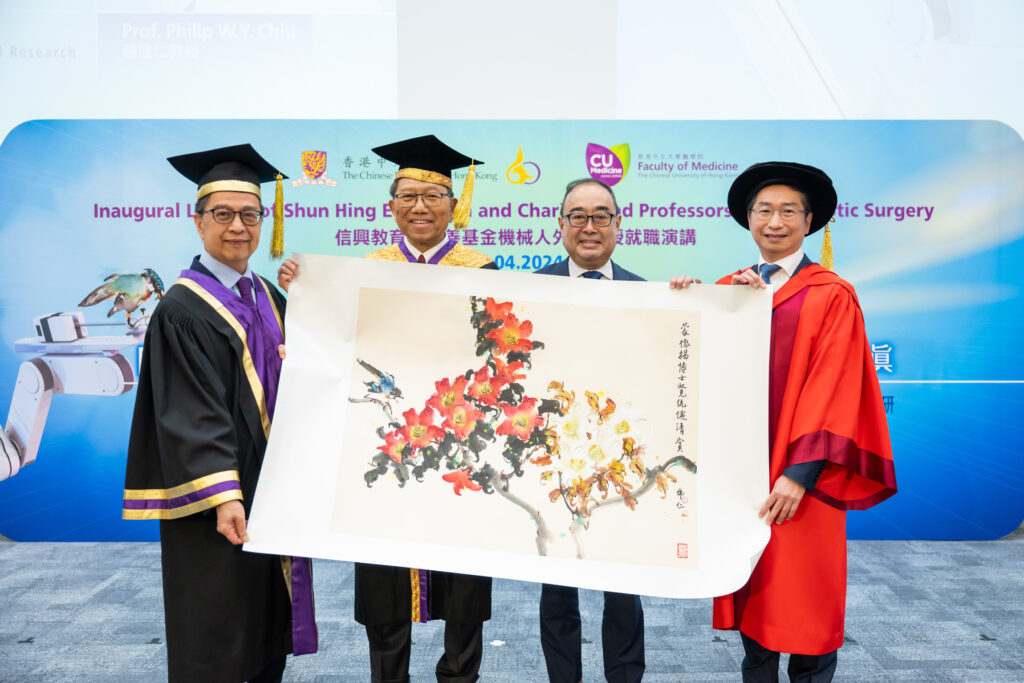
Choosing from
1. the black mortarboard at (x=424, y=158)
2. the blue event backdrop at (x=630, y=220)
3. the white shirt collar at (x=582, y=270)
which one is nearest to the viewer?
the black mortarboard at (x=424, y=158)

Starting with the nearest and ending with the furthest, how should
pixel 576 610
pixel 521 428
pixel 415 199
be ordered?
pixel 521 428 → pixel 415 199 → pixel 576 610

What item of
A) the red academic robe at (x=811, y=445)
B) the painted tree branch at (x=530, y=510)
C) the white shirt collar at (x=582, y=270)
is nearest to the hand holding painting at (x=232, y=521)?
the painted tree branch at (x=530, y=510)

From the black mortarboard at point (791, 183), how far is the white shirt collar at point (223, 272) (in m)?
1.37

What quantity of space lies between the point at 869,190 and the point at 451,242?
3.00 meters

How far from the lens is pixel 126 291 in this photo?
3848 millimetres

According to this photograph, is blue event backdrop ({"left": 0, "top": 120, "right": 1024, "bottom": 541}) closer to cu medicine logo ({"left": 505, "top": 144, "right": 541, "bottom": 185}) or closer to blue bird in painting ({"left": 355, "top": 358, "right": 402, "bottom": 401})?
cu medicine logo ({"left": 505, "top": 144, "right": 541, "bottom": 185})

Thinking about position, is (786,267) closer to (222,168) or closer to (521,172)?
(222,168)

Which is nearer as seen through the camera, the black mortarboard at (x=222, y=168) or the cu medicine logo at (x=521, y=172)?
the black mortarboard at (x=222, y=168)

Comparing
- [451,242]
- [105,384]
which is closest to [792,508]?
[451,242]

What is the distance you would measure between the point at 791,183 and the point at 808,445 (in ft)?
2.31

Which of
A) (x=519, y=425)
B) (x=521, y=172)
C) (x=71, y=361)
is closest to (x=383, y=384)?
(x=519, y=425)

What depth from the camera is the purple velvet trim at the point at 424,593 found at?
1782 millimetres

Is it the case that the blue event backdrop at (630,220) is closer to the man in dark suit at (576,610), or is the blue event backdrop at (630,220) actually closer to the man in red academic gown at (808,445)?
the man in dark suit at (576,610)
